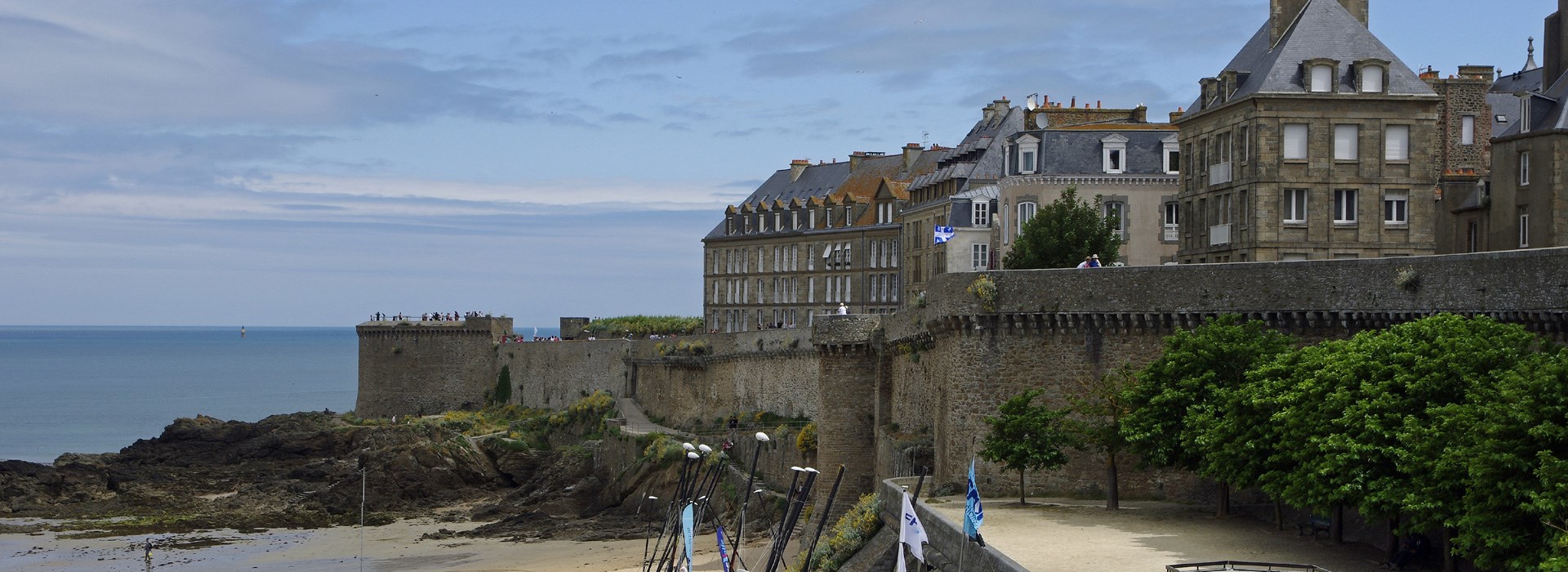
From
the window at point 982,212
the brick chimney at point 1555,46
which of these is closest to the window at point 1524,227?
the brick chimney at point 1555,46

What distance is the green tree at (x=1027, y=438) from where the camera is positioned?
92.6ft

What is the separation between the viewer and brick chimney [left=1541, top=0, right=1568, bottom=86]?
3938 cm

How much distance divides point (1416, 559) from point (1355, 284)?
540 cm

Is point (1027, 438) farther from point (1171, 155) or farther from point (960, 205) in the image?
point (960, 205)

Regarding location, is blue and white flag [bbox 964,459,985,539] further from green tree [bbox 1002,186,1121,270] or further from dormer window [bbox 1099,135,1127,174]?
A: dormer window [bbox 1099,135,1127,174]

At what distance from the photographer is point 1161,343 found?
28719mm

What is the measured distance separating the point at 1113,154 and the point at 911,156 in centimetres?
Answer: 2567

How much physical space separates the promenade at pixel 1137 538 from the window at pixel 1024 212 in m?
19.3

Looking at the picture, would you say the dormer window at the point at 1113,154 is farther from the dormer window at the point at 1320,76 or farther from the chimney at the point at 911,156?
the chimney at the point at 911,156

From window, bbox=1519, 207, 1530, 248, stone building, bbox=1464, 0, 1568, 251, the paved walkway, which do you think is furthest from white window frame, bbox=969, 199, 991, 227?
window, bbox=1519, 207, 1530, 248

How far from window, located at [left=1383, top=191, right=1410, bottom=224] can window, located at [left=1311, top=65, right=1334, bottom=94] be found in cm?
236

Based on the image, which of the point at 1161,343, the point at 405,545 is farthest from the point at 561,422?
the point at 1161,343

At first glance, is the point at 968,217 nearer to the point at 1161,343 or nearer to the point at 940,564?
the point at 1161,343

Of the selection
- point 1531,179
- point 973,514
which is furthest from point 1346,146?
point 973,514
